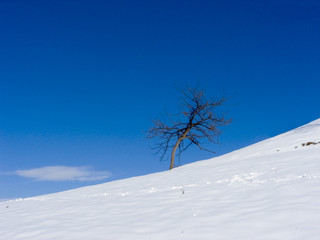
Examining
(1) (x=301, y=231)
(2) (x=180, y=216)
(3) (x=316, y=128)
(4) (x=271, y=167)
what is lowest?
(1) (x=301, y=231)

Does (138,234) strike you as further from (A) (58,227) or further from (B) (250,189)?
(B) (250,189)

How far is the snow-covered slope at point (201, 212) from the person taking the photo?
523 cm

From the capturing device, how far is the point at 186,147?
23.5 metres

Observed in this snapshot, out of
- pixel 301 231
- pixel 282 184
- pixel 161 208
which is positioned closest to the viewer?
pixel 301 231

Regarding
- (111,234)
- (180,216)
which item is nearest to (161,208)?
(180,216)

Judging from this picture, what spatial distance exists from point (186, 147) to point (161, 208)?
1628 centimetres

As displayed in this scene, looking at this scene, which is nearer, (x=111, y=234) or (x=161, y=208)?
(x=111, y=234)

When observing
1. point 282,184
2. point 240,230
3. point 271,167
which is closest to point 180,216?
point 240,230

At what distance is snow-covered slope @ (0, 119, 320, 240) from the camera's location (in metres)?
5.23

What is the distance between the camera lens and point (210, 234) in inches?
203

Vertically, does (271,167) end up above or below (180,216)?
above

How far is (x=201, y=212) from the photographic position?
6480 mm

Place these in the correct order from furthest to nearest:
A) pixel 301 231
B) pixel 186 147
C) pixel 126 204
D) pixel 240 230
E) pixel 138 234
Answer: pixel 186 147 → pixel 126 204 → pixel 138 234 → pixel 240 230 → pixel 301 231

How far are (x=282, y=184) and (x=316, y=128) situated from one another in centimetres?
1270
